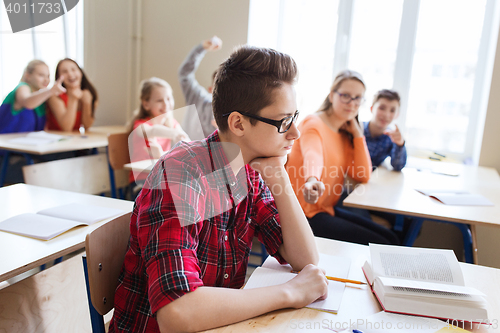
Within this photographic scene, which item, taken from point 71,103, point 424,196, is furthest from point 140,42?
point 424,196

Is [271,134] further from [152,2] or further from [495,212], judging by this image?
[152,2]

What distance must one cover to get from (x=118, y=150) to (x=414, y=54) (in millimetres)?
2516

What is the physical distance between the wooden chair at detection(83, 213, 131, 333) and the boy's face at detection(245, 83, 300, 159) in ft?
1.33

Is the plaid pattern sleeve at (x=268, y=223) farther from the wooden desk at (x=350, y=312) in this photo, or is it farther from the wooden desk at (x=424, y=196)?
the wooden desk at (x=424, y=196)

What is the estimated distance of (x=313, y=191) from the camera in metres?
1.70

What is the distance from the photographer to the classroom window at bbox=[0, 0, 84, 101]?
10.6 feet

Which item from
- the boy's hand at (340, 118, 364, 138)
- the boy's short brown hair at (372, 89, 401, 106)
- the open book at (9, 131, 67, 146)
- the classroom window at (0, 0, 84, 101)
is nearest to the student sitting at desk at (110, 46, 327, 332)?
the boy's hand at (340, 118, 364, 138)

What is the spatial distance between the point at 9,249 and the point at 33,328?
302mm

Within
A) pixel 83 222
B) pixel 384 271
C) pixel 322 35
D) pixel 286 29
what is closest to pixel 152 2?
pixel 286 29

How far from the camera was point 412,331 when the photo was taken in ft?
2.56

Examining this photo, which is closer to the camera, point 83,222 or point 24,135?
point 83,222

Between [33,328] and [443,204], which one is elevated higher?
[443,204]

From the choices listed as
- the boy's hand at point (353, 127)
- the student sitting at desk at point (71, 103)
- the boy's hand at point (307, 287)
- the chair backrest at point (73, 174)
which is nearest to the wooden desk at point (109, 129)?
the student sitting at desk at point (71, 103)

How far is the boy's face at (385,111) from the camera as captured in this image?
275cm
